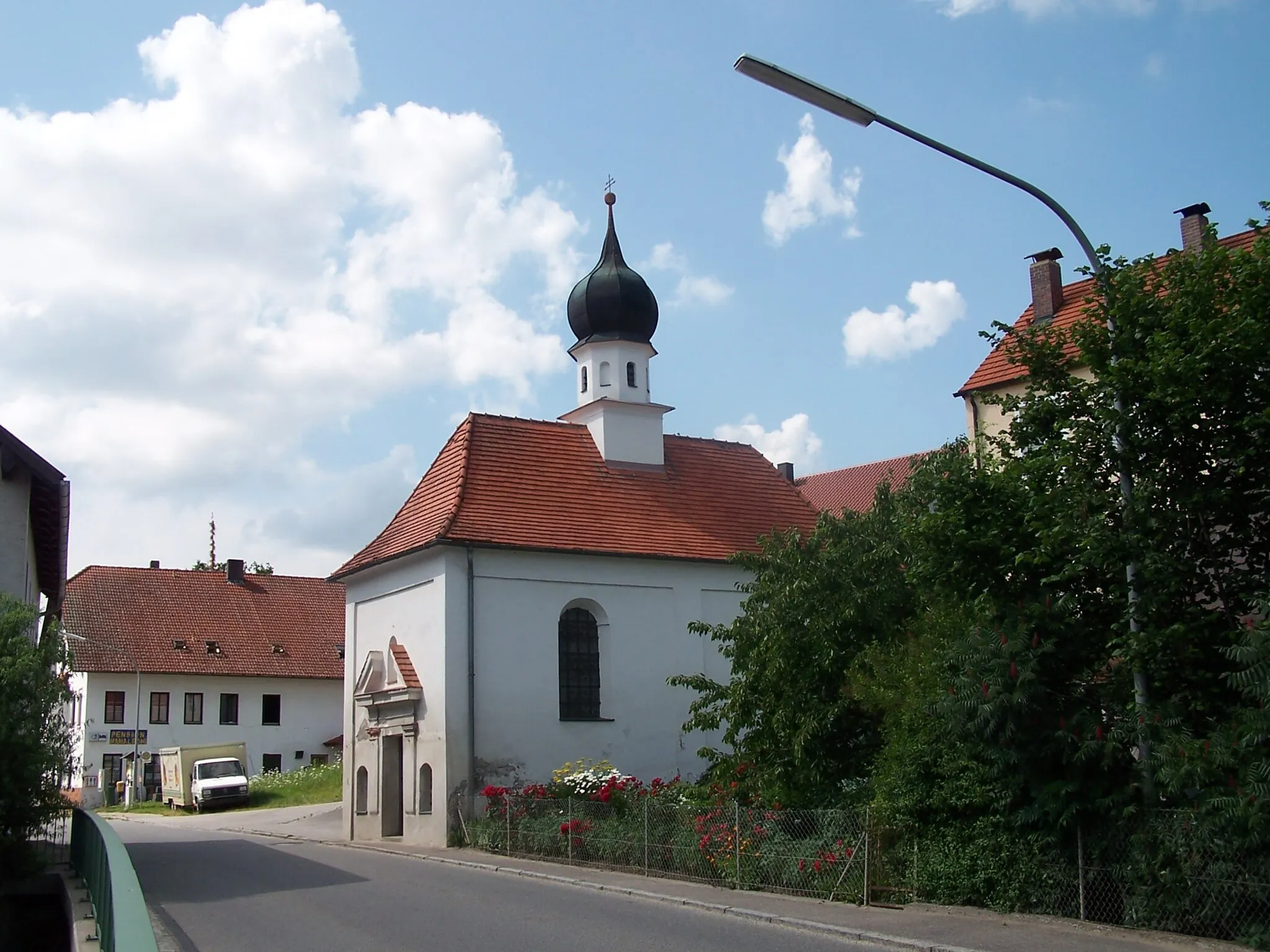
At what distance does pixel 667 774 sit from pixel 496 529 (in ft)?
22.5

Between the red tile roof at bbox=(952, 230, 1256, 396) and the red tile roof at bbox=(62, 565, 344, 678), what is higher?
the red tile roof at bbox=(952, 230, 1256, 396)

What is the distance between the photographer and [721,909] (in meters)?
15.6

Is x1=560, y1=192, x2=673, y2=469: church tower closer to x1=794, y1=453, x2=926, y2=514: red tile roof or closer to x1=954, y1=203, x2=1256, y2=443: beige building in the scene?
x1=954, y1=203, x2=1256, y2=443: beige building

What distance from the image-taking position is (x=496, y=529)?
2842cm

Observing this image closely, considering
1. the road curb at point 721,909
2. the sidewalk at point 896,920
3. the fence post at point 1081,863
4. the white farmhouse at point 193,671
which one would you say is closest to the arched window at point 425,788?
the road curb at point 721,909

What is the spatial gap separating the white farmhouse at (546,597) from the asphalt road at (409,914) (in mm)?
4986

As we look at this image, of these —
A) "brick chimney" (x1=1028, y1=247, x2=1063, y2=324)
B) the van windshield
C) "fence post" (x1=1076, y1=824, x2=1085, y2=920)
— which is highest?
"brick chimney" (x1=1028, y1=247, x2=1063, y2=324)

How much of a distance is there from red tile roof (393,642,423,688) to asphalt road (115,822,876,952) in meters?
5.36

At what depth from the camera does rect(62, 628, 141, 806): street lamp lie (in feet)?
166

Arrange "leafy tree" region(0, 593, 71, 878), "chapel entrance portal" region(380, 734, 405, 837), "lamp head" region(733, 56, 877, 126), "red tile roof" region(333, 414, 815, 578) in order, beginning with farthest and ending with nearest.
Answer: "chapel entrance portal" region(380, 734, 405, 837) → "red tile roof" region(333, 414, 815, 578) → "leafy tree" region(0, 593, 71, 878) → "lamp head" region(733, 56, 877, 126)

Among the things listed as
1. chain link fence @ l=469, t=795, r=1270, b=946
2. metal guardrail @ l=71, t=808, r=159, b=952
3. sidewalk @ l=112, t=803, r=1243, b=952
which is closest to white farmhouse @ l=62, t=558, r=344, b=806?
Answer: chain link fence @ l=469, t=795, r=1270, b=946

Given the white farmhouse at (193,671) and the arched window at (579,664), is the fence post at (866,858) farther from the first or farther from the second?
the white farmhouse at (193,671)

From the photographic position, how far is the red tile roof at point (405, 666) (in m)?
28.1

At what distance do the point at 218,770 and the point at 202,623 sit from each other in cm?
1257
